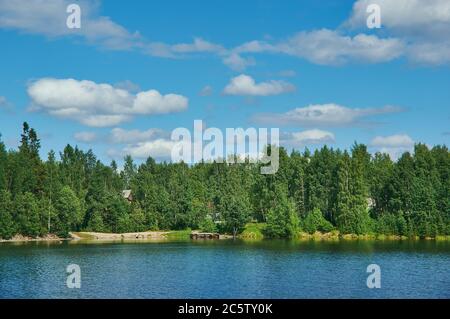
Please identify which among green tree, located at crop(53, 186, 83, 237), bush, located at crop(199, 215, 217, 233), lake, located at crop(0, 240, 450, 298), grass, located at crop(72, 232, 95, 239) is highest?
green tree, located at crop(53, 186, 83, 237)

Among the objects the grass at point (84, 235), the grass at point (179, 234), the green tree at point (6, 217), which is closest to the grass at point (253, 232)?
the grass at point (179, 234)

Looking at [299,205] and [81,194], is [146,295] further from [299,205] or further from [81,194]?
[81,194]

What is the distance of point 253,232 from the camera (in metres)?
136

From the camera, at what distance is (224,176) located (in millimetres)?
174000

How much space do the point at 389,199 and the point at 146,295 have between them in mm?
96960

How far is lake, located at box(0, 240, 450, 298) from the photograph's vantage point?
168 ft

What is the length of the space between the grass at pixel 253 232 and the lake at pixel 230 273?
41.4 metres

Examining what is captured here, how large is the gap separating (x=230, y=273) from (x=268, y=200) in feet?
265

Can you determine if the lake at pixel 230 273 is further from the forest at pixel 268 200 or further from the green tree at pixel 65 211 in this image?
the green tree at pixel 65 211

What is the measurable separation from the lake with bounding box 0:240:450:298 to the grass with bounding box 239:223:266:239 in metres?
41.4

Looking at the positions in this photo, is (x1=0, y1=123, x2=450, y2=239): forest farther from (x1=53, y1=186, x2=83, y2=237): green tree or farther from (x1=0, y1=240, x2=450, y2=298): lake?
(x1=0, y1=240, x2=450, y2=298): lake

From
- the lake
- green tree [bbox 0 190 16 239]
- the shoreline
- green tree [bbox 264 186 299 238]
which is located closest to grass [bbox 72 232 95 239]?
the shoreline

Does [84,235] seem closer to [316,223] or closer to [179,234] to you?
[179,234]
